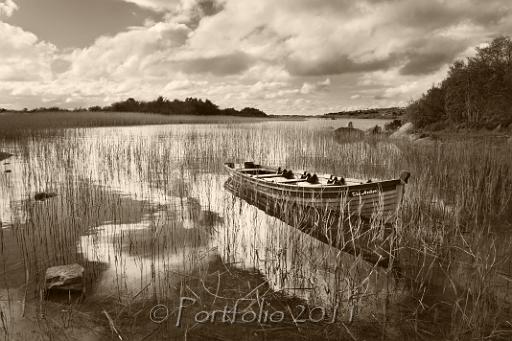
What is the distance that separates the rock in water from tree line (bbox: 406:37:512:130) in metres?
30.5

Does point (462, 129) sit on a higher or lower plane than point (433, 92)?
lower

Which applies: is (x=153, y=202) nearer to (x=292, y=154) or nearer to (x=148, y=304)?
(x=148, y=304)

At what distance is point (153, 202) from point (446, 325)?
9.34m

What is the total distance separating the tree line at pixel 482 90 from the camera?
1086 inches

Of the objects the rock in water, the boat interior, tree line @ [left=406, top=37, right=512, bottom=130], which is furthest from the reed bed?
tree line @ [left=406, top=37, right=512, bottom=130]

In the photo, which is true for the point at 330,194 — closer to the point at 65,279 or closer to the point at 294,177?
the point at 294,177

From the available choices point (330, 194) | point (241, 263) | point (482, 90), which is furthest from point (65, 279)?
point (482, 90)

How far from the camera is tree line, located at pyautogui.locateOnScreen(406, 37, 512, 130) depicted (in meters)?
27.6

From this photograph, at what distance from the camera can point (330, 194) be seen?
938 centimetres

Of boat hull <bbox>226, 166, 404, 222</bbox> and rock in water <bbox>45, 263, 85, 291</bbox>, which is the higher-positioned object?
boat hull <bbox>226, 166, 404, 222</bbox>

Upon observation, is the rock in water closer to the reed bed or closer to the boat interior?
the reed bed

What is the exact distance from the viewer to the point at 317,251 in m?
7.42

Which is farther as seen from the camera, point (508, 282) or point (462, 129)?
point (462, 129)

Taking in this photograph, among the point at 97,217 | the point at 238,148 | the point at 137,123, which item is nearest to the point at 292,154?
the point at 238,148
